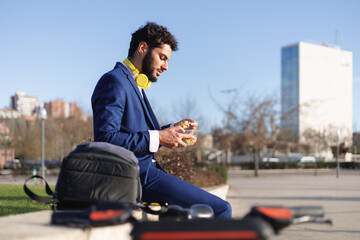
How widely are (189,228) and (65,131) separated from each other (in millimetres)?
42209

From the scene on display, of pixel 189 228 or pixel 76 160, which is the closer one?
pixel 189 228

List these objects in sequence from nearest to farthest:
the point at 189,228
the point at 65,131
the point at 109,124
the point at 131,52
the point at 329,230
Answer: the point at 189,228
the point at 109,124
the point at 131,52
the point at 329,230
the point at 65,131

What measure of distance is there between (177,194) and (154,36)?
1073mm

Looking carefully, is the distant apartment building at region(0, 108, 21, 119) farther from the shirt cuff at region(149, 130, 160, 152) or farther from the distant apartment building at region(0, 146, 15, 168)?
the shirt cuff at region(149, 130, 160, 152)

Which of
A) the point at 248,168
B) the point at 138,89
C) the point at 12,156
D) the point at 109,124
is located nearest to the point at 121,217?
the point at 109,124

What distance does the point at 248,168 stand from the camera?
4566cm

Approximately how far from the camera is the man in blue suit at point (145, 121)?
92.7 inches

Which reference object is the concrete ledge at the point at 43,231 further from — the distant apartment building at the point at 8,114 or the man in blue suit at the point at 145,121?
the distant apartment building at the point at 8,114

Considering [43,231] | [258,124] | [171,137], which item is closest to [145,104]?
[171,137]

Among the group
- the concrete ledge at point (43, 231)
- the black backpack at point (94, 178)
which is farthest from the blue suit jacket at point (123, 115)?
the concrete ledge at point (43, 231)

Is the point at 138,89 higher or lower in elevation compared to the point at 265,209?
higher

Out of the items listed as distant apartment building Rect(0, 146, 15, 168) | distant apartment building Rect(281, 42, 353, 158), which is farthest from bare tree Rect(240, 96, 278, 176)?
distant apartment building Rect(281, 42, 353, 158)

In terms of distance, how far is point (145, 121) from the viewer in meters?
2.66

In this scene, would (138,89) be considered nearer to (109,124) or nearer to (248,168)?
(109,124)
